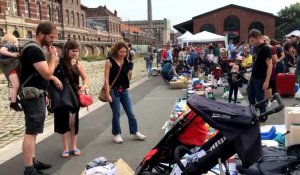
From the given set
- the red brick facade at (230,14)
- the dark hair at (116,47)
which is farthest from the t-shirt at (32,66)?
the red brick facade at (230,14)

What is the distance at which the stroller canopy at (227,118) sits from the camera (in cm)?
276

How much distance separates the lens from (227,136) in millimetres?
2771

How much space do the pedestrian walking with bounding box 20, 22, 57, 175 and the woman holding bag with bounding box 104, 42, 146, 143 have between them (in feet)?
5.06

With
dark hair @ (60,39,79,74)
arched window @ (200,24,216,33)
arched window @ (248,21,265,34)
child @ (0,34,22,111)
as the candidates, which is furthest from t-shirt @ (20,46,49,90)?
arched window @ (248,21,265,34)

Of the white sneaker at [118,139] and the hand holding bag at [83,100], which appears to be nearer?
the hand holding bag at [83,100]

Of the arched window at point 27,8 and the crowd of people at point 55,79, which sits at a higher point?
the arched window at point 27,8

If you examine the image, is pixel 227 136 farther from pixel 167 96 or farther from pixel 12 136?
pixel 167 96

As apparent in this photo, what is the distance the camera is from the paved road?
17.0ft

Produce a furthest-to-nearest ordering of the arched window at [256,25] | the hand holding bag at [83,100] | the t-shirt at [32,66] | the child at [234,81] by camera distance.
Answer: the arched window at [256,25] < the child at [234,81] < the hand holding bag at [83,100] < the t-shirt at [32,66]

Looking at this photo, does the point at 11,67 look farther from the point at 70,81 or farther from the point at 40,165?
the point at 40,165

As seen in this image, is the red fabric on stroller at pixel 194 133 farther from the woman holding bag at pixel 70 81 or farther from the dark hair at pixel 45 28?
the woman holding bag at pixel 70 81

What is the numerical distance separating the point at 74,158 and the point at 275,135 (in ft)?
10.6

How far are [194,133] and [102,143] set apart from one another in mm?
3091

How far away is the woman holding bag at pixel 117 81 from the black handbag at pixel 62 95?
770 millimetres
